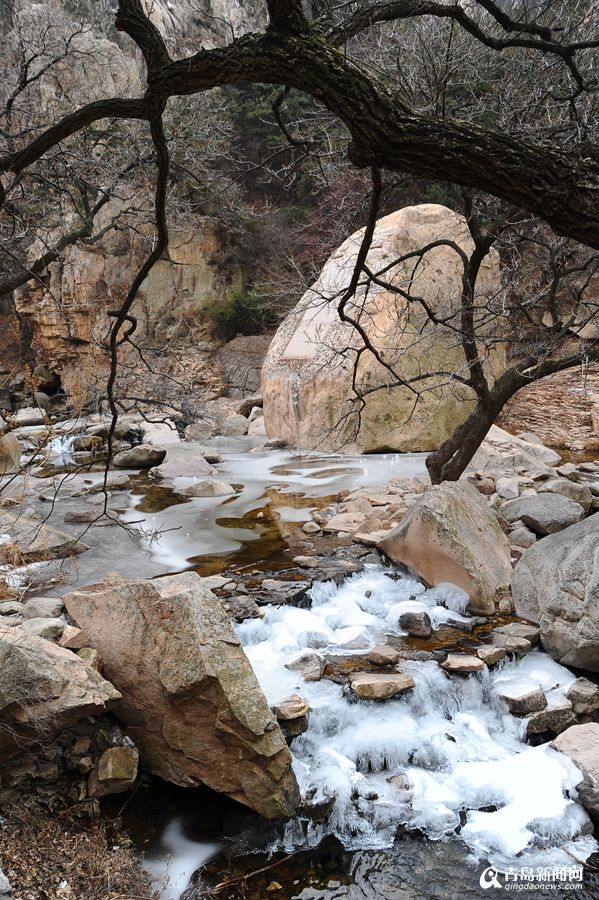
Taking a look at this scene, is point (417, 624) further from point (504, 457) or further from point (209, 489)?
point (504, 457)

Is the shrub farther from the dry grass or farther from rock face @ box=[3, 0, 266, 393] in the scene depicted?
the dry grass

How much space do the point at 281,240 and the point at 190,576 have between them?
17.9 m

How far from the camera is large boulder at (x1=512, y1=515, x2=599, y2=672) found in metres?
4.64

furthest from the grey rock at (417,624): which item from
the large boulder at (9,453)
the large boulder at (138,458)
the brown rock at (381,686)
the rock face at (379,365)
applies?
the large boulder at (138,458)

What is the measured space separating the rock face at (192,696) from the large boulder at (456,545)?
2.39 metres

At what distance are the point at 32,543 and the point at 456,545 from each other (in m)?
3.67

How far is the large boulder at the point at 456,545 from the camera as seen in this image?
5547 millimetres

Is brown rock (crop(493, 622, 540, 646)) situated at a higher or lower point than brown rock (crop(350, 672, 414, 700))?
higher

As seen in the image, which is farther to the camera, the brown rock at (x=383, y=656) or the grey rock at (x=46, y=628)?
the brown rock at (x=383, y=656)

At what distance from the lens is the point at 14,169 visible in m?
3.33

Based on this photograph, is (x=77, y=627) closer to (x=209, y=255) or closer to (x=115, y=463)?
(x=115, y=463)

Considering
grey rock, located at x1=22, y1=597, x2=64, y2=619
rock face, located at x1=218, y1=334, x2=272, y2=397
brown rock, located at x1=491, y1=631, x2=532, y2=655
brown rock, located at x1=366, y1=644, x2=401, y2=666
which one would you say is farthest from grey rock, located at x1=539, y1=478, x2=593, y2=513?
rock face, located at x1=218, y1=334, x2=272, y2=397

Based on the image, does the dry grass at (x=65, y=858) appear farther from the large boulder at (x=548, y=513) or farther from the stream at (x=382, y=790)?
the large boulder at (x=548, y=513)

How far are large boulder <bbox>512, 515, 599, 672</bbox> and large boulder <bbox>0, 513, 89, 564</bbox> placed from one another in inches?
143
